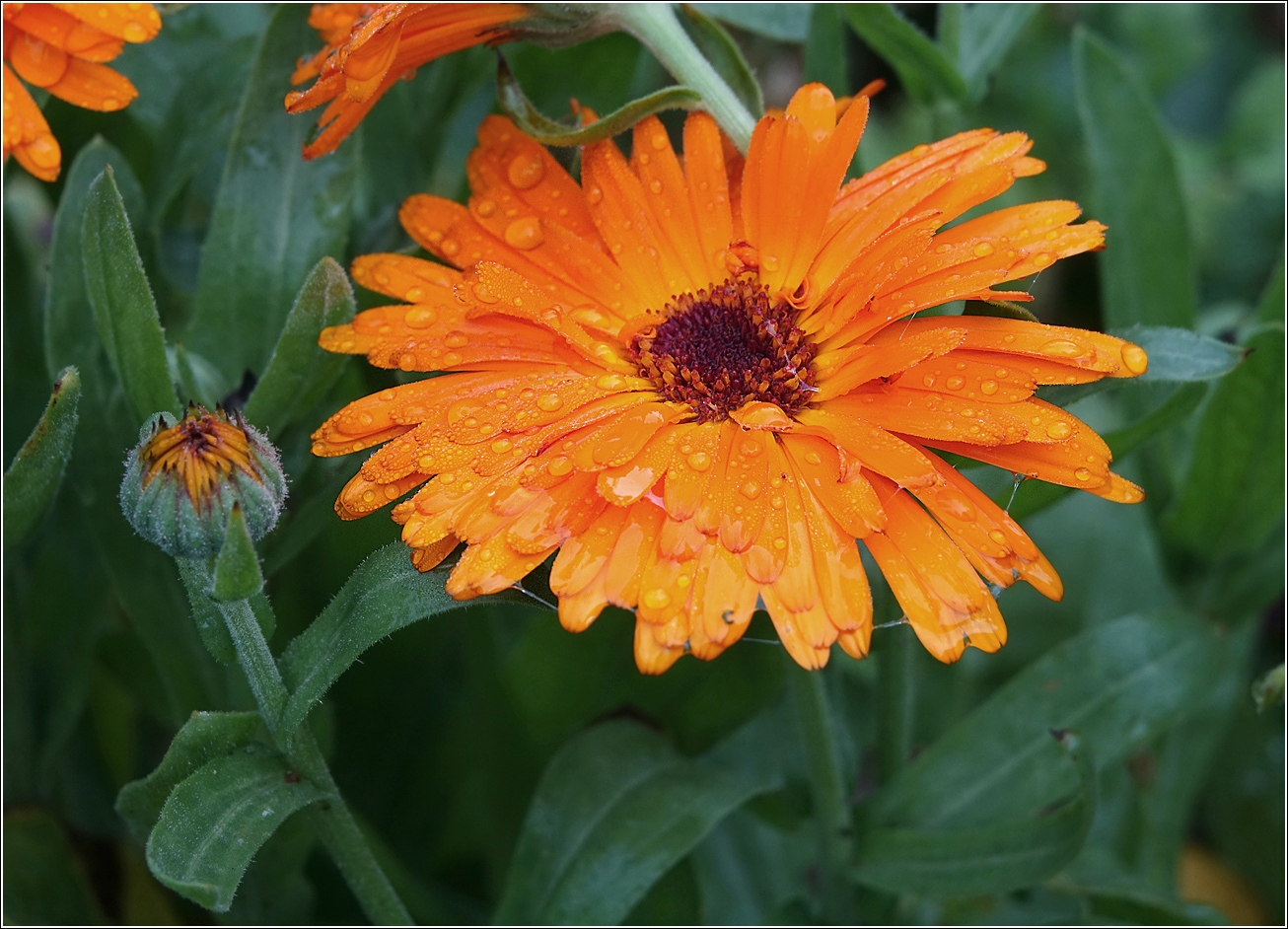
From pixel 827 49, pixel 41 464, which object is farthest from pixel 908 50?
pixel 41 464

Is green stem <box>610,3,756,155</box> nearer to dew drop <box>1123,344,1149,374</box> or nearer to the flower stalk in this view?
dew drop <box>1123,344,1149,374</box>

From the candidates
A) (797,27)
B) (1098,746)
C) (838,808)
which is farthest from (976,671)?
(797,27)

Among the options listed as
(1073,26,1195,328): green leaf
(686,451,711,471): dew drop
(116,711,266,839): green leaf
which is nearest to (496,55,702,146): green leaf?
(686,451,711,471): dew drop

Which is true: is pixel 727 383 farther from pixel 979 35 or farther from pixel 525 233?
pixel 979 35

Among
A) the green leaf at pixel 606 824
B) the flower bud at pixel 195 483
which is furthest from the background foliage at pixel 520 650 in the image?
the flower bud at pixel 195 483

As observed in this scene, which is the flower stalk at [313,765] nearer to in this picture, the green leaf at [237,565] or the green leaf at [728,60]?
the green leaf at [237,565]
